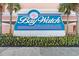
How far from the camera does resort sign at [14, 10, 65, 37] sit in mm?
23875

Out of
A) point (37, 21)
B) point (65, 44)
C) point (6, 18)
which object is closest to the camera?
point (65, 44)

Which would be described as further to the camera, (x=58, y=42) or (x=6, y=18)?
(x=6, y=18)

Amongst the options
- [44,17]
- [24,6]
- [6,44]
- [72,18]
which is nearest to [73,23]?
[72,18]

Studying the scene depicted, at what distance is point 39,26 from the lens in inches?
944

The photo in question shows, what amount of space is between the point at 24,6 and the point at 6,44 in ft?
61.9

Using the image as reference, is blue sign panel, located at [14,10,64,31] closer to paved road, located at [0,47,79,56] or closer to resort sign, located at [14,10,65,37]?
resort sign, located at [14,10,65,37]

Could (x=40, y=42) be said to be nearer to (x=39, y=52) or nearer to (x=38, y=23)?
(x=38, y=23)

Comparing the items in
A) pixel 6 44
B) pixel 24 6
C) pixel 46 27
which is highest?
pixel 24 6

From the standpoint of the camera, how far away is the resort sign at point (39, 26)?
2388 cm

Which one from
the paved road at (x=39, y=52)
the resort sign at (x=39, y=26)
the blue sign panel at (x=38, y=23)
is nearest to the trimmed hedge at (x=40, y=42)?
the resort sign at (x=39, y=26)

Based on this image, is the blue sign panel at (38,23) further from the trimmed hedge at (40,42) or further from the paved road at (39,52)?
the paved road at (39,52)

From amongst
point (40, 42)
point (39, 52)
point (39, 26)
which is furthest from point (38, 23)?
point (39, 52)

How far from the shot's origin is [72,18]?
3994 cm

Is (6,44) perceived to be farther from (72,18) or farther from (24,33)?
(72,18)
